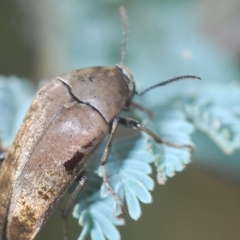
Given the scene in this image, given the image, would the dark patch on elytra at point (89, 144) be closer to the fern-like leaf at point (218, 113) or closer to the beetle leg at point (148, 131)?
the beetle leg at point (148, 131)

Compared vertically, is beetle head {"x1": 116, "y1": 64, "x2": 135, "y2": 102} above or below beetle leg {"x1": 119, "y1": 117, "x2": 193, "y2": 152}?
above

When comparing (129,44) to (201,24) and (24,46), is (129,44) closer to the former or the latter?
(201,24)

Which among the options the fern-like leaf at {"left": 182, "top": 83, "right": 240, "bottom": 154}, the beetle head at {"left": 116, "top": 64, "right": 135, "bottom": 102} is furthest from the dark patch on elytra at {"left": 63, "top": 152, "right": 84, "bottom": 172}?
the fern-like leaf at {"left": 182, "top": 83, "right": 240, "bottom": 154}

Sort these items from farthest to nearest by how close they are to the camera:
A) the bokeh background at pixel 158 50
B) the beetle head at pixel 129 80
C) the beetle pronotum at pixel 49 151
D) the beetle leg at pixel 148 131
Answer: the bokeh background at pixel 158 50 < the beetle head at pixel 129 80 < the beetle leg at pixel 148 131 < the beetle pronotum at pixel 49 151

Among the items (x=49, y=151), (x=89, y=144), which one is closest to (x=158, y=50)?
(x=89, y=144)

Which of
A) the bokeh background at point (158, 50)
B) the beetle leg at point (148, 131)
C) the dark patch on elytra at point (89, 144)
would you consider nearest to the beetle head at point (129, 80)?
the beetle leg at point (148, 131)

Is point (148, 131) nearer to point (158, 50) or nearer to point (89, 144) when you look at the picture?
point (89, 144)

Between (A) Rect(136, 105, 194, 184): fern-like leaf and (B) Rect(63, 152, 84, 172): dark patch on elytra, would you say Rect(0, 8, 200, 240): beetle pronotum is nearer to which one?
(B) Rect(63, 152, 84, 172): dark patch on elytra
